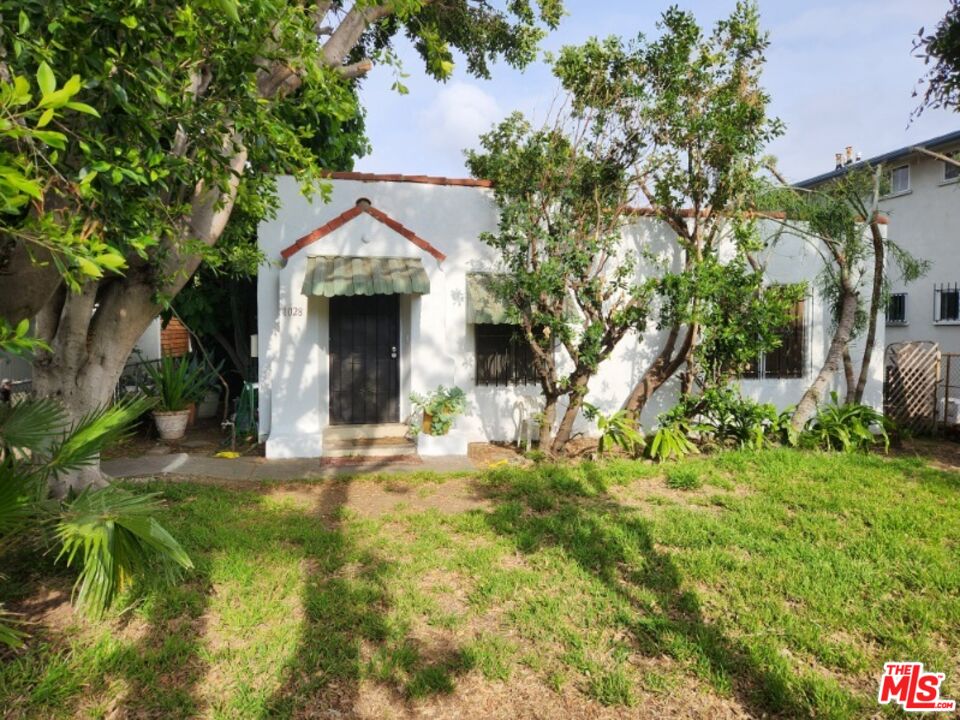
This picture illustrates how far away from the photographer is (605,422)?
8.48 meters

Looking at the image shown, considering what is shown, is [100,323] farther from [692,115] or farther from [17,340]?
[692,115]

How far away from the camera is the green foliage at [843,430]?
345 inches

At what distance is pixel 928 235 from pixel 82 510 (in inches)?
790

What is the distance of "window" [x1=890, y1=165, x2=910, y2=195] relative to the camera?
16.7 m

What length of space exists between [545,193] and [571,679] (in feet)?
21.7

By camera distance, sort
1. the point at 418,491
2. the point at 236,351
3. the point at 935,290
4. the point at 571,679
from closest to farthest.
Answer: the point at 571,679 < the point at 418,491 < the point at 236,351 < the point at 935,290

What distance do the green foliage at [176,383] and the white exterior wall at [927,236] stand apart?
16970 mm

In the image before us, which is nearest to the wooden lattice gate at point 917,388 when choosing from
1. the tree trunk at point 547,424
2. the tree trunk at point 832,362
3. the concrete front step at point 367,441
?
the tree trunk at point 832,362

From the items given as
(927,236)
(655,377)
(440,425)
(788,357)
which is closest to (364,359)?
(440,425)

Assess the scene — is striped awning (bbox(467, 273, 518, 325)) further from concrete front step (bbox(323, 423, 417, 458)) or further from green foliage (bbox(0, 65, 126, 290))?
green foliage (bbox(0, 65, 126, 290))

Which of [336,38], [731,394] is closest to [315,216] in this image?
[336,38]

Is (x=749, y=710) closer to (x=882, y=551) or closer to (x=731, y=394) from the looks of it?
(x=882, y=551)

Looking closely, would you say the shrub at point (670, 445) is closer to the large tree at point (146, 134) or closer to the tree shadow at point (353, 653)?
the tree shadow at point (353, 653)

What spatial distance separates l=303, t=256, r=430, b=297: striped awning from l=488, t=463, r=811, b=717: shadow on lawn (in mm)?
2993
